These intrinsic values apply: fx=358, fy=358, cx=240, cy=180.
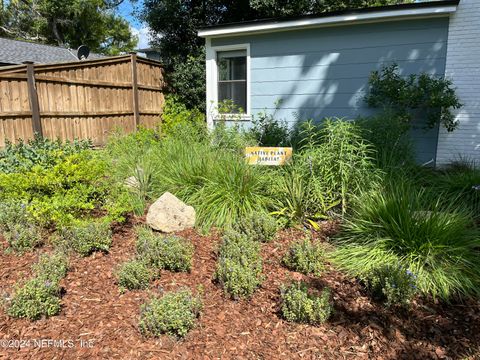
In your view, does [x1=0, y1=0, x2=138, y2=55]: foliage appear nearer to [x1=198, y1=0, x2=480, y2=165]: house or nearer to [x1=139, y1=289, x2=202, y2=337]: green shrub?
[x1=198, y1=0, x2=480, y2=165]: house

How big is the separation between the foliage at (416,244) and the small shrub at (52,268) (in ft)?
7.26

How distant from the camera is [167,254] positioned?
2.91 metres

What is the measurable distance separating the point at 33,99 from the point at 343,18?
6147mm

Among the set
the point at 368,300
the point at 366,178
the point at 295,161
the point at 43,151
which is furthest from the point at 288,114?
the point at 368,300

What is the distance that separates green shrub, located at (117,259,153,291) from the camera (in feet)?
8.61

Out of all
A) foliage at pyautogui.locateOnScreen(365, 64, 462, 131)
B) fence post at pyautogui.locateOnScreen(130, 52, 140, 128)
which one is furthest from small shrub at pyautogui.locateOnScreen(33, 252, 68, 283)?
fence post at pyautogui.locateOnScreen(130, 52, 140, 128)

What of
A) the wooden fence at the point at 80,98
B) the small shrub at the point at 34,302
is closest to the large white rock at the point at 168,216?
the small shrub at the point at 34,302

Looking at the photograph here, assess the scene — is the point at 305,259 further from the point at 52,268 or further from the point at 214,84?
the point at 214,84

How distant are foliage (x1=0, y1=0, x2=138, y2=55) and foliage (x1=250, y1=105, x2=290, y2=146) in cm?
1980

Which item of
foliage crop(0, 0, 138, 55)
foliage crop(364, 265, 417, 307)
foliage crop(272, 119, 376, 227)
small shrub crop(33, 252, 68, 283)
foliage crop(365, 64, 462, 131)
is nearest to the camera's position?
foliage crop(364, 265, 417, 307)

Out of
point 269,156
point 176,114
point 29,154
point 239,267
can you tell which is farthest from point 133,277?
point 176,114

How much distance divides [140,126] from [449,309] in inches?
317

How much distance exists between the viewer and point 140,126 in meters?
9.11

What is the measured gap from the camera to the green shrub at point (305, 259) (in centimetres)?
294
